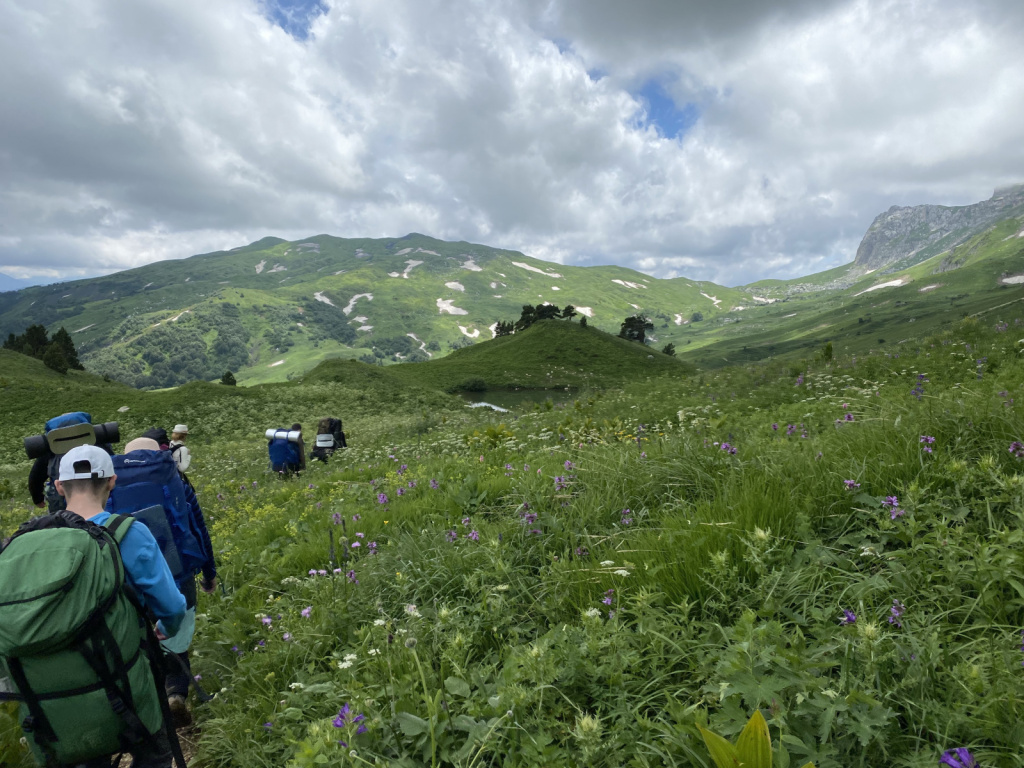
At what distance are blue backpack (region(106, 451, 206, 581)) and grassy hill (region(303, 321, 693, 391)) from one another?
55362 millimetres

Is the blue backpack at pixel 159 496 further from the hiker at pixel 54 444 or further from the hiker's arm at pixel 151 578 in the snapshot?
the hiker's arm at pixel 151 578

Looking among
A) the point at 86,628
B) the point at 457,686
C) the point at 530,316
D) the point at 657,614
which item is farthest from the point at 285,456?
the point at 530,316

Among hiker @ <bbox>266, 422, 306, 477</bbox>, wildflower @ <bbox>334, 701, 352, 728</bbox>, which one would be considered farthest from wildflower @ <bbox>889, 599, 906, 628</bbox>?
hiker @ <bbox>266, 422, 306, 477</bbox>

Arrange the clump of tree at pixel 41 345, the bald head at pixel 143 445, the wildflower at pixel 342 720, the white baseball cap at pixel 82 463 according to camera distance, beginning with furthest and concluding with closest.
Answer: the clump of tree at pixel 41 345 < the bald head at pixel 143 445 < the white baseball cap at pixel 82 463 < the wildflower at pixel 342 720

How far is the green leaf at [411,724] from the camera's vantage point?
2500 millimetres

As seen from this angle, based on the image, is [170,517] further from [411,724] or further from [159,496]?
[411,724]

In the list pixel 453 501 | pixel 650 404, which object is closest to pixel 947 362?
pixel 650 404

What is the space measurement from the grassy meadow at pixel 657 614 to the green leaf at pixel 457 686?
14 mm

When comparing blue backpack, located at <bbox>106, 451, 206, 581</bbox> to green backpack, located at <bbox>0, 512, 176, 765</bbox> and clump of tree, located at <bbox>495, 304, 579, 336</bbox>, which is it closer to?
green backpack, located at <bbox>0, 512, 176, 765</bbox>

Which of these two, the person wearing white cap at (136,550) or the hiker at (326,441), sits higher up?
the person wearing white cap at (136,550)

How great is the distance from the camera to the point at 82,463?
3.55 m

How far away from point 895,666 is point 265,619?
4.64 m

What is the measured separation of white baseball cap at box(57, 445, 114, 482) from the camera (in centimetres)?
351

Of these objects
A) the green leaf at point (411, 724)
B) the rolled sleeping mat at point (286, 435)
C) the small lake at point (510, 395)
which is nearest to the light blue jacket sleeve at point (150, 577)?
the green leaf at point (411, 724)
